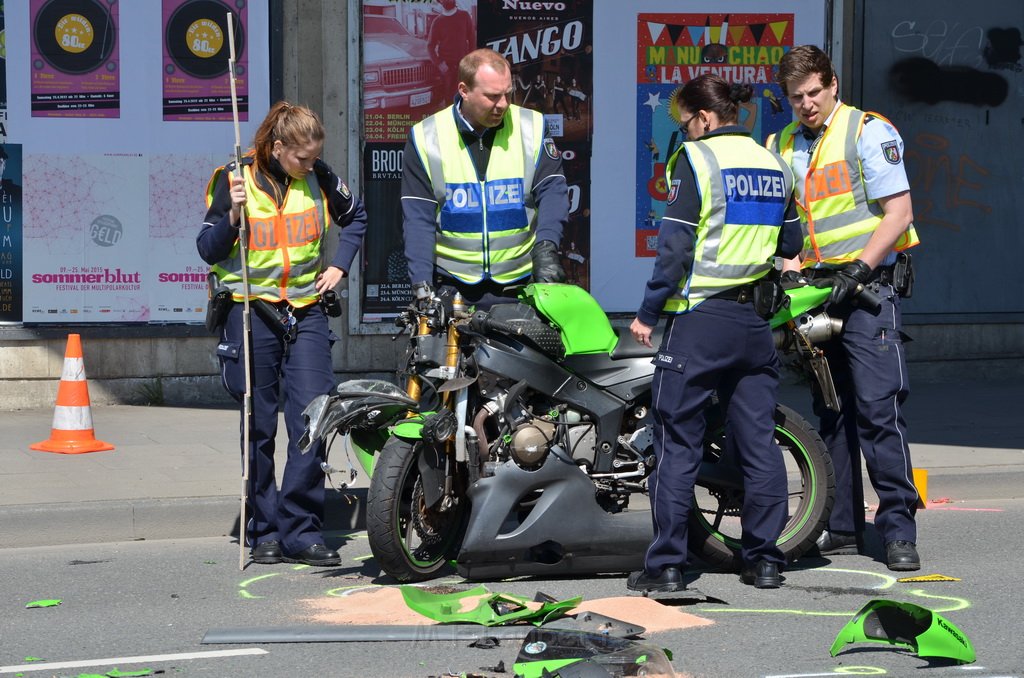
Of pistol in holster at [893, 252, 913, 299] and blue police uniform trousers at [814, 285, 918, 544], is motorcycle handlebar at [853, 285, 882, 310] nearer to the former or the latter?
blue police uniform trousers at [814, 285, 918, 544]

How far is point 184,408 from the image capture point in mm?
10852

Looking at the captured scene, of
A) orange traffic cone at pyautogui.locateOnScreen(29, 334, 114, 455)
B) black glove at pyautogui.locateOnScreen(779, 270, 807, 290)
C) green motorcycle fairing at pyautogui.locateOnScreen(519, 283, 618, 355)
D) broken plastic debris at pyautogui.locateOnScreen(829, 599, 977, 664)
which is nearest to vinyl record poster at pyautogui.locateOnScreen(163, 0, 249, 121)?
orange traffic cone at pyautogui.locateOnScreen(29, 334, 114, 455)

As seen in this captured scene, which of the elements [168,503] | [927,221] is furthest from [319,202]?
[927,221]

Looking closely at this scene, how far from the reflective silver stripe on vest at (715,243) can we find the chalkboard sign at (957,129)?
258 inches

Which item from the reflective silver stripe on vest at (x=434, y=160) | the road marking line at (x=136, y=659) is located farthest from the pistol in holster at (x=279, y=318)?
the road marking line at (x=136, y=659)

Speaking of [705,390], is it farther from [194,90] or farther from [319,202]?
[194,90]

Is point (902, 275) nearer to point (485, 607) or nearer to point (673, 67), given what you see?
point (485, 607)

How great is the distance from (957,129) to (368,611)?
827 centimetres

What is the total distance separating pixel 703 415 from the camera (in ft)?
20.1

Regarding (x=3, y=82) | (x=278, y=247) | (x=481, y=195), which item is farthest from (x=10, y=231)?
(x=481, y=195)

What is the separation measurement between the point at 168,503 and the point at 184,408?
3401 mm

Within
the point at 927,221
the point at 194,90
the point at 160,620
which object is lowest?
the point at 160,620

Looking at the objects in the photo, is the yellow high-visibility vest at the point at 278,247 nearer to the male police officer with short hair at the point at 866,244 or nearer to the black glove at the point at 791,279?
the black glove at the point at 791,279

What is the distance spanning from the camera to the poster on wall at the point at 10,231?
34.8 ft
